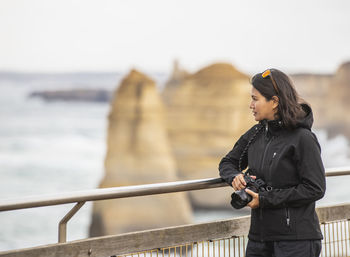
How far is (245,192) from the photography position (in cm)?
185

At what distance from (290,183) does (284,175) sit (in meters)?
0.03

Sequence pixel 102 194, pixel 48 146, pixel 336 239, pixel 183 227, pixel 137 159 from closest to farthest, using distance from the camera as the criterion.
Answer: pixel 102 194 < pixel 183 227 < pixel 336 239 < pixel 137 159 < pixel 48 146

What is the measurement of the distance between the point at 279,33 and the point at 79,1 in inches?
460

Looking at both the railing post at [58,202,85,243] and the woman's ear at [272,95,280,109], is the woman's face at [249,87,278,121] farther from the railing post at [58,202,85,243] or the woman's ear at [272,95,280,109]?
the railing post at [58,202,85,243]

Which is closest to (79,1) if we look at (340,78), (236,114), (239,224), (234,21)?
(234,21)

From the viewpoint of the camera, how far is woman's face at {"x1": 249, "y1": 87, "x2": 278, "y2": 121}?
1.88 meters

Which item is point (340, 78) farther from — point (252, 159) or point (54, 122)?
point (252, 159)

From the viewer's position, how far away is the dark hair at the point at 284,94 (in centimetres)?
184

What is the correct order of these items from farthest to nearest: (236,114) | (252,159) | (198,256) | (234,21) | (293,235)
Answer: (234,21) < (236,114) < (198,256) < (252,159) < (293,235)

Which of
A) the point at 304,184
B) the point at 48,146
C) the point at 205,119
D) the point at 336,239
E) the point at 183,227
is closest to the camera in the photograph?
the point at 304,184

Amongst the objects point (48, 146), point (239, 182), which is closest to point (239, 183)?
point (239, 182)

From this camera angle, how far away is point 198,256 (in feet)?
7.35

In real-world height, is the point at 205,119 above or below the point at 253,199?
below

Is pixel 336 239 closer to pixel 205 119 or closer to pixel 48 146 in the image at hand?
pixel 205 119
